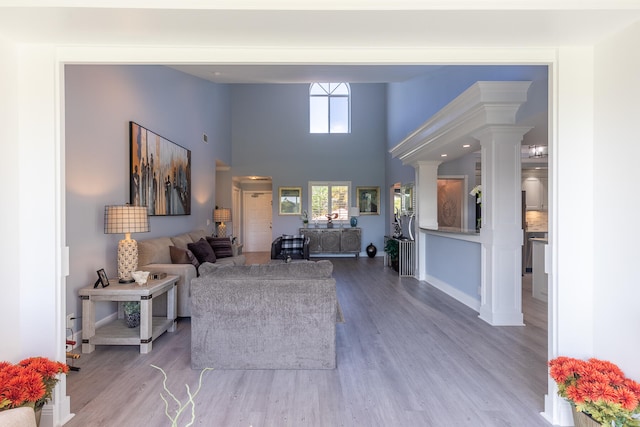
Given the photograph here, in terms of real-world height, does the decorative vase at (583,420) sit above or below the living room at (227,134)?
below

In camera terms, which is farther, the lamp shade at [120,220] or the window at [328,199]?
the window at [328,199]

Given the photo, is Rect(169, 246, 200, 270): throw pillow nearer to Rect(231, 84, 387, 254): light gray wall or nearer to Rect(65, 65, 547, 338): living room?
Rect(65, 65, 547, 338): living room

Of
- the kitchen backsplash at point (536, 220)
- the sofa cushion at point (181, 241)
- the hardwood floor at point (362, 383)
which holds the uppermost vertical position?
the kitchen backsplash at point (536, 220)

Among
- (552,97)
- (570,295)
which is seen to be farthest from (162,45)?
(570,295)

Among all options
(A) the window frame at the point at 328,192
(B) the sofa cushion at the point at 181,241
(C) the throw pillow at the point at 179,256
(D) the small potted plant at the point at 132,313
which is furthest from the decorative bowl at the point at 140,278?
(A) the window frame at the point at 328,192

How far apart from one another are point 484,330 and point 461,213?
4527 millimetres

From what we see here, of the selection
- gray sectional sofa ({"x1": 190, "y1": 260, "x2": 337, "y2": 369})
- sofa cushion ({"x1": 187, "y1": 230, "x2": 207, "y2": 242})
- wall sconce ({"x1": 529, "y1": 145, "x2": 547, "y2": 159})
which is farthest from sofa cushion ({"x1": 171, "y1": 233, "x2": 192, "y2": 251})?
wall sconce ({"x1": 529, "y1": 145, "x2": 547, "y2": 159})

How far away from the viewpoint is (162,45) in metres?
1.87

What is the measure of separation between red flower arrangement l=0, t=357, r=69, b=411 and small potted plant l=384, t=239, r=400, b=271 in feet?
19.1

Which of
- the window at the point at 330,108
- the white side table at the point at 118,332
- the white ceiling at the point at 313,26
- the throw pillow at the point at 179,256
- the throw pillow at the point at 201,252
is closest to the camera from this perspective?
the white ceiling at the point at 313,26

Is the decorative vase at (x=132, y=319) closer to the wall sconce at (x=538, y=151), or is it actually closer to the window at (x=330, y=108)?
the wall sconce at (x=538, y=151)

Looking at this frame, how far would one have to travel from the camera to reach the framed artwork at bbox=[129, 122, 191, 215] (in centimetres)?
416

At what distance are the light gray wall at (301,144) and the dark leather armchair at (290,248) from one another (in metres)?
2.56

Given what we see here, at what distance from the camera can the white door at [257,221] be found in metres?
10.7
